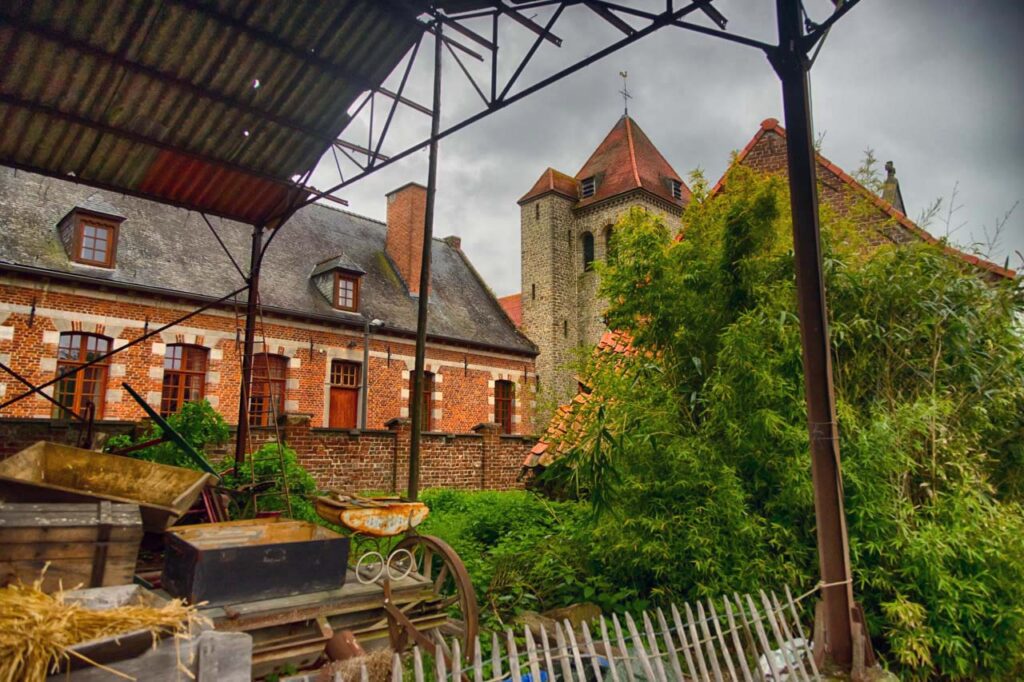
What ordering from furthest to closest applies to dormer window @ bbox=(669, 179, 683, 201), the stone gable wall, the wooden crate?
dormer window @ bbox=(669, 179, 683, 201), the stone gable wall, the wooden crate

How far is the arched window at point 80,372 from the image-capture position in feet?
46.0

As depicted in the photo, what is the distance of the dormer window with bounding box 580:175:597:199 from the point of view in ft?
102

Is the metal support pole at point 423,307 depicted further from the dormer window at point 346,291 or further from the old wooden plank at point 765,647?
the dormer window at point 346,291

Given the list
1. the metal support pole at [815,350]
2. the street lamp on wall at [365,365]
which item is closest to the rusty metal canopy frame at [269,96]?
the metal support pole at [815,350]

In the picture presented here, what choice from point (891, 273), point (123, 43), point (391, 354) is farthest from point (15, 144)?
point (391, 354)

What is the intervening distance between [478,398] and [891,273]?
17390mm

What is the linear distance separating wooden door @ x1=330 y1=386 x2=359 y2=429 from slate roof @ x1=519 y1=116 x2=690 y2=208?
51.9 feet

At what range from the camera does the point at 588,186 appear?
31.3 m

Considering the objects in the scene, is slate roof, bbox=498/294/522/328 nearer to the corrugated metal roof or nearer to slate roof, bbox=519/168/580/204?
slate roof, bbox=519/168/580/204

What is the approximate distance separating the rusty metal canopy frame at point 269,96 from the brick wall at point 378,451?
13.8 feet

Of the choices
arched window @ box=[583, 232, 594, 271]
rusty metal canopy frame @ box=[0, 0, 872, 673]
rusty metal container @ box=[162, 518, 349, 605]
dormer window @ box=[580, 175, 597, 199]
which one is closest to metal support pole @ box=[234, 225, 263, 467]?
rusty metal canopy frame @ box=[0, 0, 872, 673]

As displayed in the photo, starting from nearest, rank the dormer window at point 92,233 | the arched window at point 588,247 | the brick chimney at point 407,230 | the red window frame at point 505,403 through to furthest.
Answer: the dormer window at point 92,233, the brick chimney at point 407,230, the red window frame at point 505,403, the arched window at point 588,247

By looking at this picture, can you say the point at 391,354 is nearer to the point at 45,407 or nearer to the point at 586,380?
the point at 45,407

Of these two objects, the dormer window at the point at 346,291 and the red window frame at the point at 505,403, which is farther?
the red window frame at the point at 505,403
